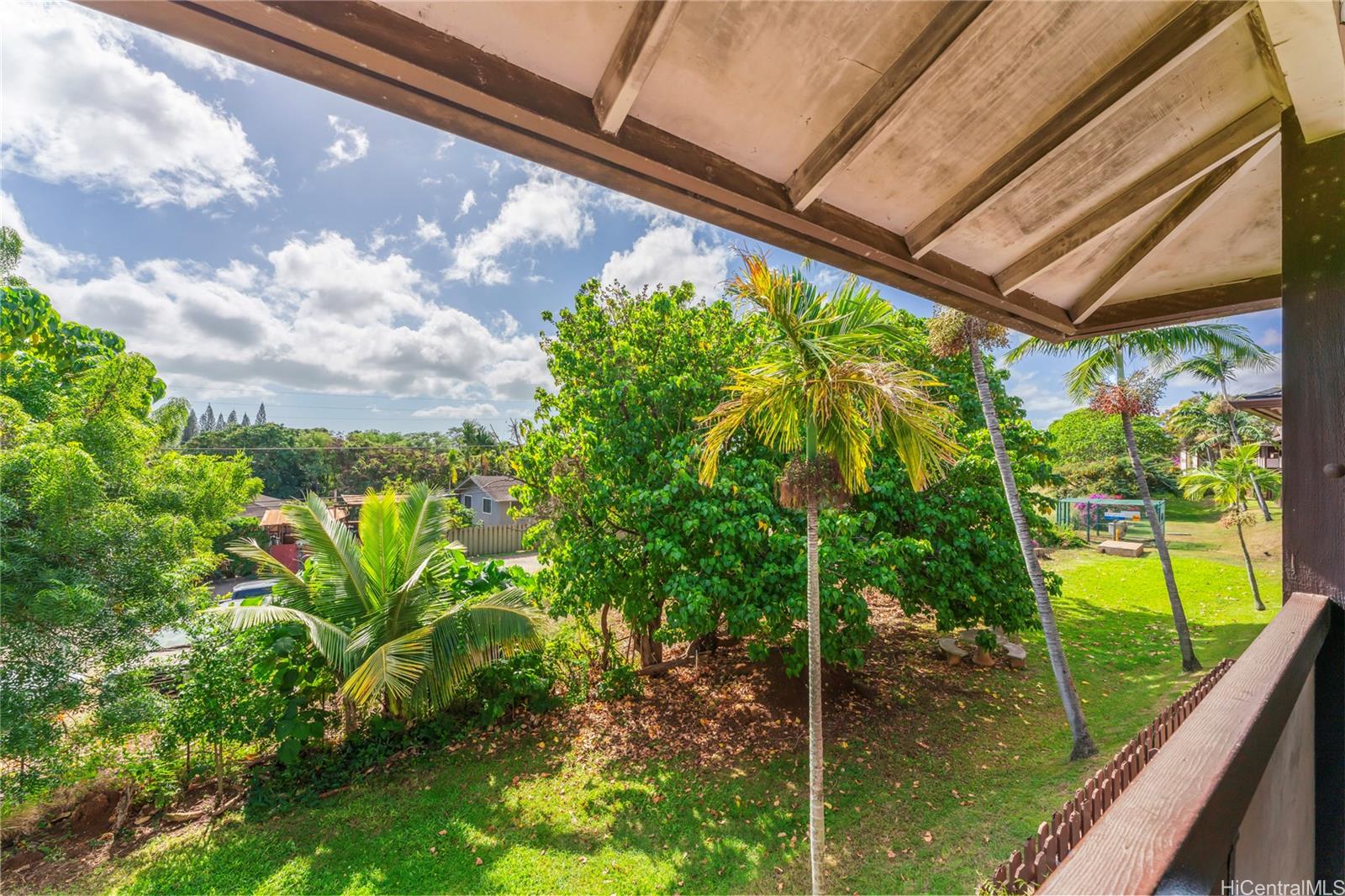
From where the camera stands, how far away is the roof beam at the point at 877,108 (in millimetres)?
1237

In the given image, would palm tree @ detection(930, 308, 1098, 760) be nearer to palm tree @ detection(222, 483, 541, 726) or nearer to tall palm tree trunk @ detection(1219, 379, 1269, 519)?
palm tree @ detection(222, 483, 541, 726)

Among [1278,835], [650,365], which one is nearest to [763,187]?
[1278,835]

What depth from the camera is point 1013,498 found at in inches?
223

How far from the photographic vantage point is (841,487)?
3832mm

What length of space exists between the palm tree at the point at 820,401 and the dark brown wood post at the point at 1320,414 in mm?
1784

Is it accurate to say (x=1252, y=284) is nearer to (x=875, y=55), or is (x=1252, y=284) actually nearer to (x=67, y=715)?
(x=875, y=55)

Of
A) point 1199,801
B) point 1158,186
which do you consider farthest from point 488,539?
point 1199,801

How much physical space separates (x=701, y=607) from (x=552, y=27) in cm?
454

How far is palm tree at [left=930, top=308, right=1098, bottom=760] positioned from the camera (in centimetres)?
536

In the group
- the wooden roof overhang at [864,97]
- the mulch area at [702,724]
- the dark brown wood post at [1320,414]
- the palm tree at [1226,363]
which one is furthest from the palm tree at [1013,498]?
the palm tree at [1226,363]

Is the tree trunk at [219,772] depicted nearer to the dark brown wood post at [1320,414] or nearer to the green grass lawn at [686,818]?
the green grass lawn at [686,818]

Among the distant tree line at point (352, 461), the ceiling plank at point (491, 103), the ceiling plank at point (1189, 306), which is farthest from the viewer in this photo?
the distant tree line at point (352, 461)

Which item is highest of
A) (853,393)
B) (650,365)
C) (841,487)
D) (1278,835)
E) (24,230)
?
(24,230)

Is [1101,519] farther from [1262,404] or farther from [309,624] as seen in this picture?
[309,624]
